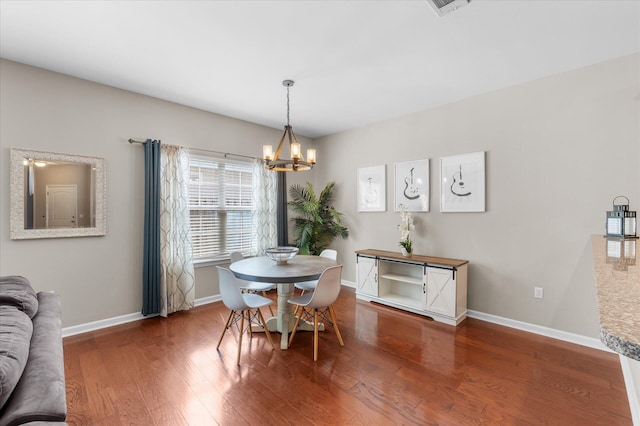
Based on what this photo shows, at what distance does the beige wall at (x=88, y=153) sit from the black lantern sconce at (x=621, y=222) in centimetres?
465

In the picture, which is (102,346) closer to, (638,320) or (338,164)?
(638,320)

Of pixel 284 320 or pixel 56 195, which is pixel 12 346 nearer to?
pixel 284 320

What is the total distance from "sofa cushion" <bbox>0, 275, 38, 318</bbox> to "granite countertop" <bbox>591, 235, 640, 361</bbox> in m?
2.34

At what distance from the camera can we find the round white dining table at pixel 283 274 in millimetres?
2506

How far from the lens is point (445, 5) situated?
6.40 ft

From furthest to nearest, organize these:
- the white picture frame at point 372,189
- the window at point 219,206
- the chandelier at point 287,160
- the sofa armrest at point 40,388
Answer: the white picture frame at point 372,189, the window at point 219,206, the chandelier at point 287,160, the sofa armrest at point 40,388

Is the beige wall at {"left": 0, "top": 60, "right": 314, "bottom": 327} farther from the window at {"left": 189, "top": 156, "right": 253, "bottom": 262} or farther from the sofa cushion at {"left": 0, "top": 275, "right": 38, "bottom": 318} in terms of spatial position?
the sofa cushion at {"left": 0, "top": 275, "right": 38, "bottom": 318}

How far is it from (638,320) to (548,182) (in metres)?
3.00

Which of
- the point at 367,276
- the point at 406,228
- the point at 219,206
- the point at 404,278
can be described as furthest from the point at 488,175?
the point at 219,206

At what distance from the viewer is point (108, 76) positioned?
9.93ft

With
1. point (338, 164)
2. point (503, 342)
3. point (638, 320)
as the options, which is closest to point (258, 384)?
point (638, 320)

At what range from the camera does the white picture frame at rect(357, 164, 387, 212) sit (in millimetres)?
4492

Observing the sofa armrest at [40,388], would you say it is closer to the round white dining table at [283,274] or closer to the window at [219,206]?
the round white dining table at [283,274]

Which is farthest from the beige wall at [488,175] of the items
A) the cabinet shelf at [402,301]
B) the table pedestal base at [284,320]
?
the table pedestal base at [284,320]
